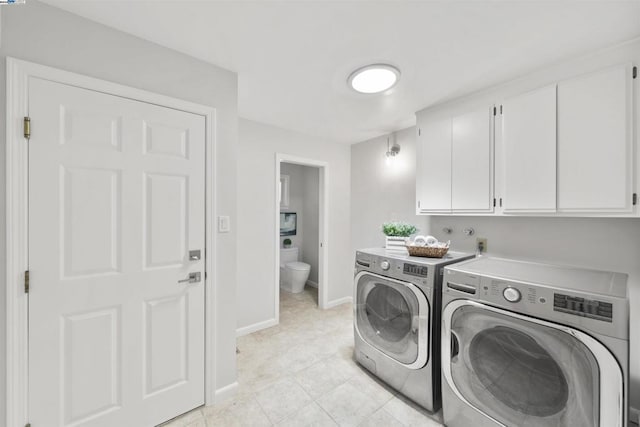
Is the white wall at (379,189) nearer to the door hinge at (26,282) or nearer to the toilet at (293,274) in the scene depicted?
the toilet at (293,274)

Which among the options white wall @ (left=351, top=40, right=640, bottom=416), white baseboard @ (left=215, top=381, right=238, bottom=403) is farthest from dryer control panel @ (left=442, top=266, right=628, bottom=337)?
white baseboard @ (left=215, top=381, right=238, bottom=403)

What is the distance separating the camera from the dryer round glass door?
42.5 inches

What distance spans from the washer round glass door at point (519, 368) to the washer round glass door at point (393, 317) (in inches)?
6.4

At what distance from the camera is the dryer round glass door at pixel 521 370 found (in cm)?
108

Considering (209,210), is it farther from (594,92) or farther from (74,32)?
(594,92)

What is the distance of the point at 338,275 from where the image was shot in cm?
348

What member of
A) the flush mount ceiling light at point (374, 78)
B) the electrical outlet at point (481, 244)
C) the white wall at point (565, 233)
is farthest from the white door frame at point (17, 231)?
the electrical outlet at point (481, 244)

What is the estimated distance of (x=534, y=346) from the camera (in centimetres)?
121

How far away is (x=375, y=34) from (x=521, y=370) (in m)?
1.93

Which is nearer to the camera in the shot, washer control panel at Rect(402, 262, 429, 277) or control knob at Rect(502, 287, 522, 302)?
control knob at Rect(502, 287, 522, 302)

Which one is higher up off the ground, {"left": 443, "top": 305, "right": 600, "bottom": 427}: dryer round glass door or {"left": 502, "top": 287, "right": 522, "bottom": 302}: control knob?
{"left": 502, "top": 287, "right": 522, "bottom": 302}: control knob

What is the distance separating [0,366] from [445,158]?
2.96 meters

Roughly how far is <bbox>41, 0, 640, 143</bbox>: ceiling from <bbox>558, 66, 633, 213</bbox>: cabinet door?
8.8 inches

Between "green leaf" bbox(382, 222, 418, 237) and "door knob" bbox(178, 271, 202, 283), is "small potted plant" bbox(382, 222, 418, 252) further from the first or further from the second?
"door knob" bbox(178, 271, 202, 283)
